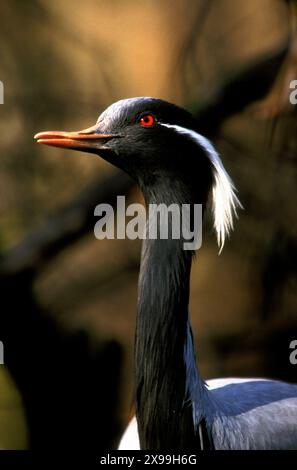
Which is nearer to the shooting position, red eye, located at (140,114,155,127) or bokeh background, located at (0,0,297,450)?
red eye, located at (140,114,155,127)

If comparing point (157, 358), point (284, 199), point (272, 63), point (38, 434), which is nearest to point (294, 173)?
point (284, 199)

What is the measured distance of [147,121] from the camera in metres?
1.79

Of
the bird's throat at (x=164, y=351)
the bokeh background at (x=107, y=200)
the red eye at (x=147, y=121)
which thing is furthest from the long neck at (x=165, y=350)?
the bokeh background at (x=107, y=200)

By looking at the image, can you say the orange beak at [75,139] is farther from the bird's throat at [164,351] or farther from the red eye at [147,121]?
the bird's throat at [164,351]

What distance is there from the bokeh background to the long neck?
1.28 meters

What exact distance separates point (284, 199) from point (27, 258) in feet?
3.54

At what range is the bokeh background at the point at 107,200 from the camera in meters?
3.16

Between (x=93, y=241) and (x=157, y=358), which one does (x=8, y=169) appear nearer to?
(x=93, y=241)

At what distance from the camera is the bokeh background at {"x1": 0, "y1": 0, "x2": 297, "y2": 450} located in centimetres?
316

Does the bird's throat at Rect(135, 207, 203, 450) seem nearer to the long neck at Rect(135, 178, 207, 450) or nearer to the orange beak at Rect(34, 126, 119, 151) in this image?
the long neck at Rect(135, 178, 207, 450)

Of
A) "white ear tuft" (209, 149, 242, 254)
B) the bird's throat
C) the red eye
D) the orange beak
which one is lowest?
the bird's throat

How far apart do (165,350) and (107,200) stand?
4.79 feet

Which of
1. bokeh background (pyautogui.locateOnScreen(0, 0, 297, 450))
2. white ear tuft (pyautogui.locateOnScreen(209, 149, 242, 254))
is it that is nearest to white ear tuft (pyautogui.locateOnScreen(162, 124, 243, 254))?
white ear tuft (pyautogui.locateOnScreen(209, 149, 242, 254))

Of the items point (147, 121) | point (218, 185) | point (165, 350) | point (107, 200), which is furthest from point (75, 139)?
point (107, 200)
